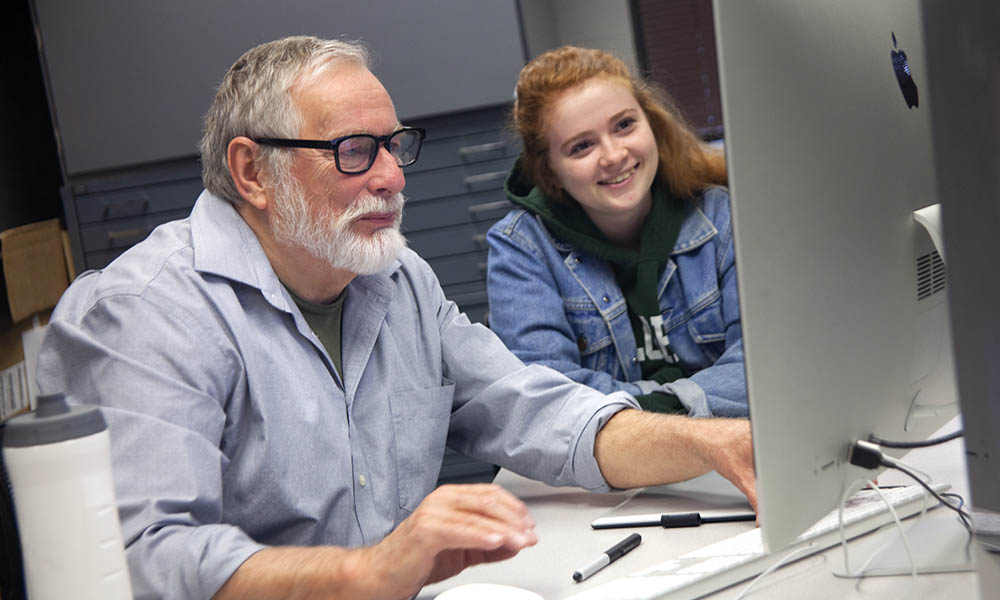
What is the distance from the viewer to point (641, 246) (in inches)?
75.5

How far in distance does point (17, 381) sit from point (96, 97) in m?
0.80

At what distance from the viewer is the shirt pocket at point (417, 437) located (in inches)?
53.1

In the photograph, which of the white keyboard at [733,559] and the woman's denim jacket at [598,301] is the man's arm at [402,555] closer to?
the white keyboard at [733,559]

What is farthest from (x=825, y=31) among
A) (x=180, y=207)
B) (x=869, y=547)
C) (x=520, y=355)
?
(x=180, y=207)

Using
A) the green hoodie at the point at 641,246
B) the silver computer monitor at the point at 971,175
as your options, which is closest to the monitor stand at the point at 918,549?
the silver computer monitor at the point at 971,175

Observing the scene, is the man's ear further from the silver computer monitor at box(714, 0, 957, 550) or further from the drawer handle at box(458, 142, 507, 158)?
the drawer handle at box(458, 142, 507, 158)

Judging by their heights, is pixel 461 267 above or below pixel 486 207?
below

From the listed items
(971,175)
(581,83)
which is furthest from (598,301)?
(971,175)

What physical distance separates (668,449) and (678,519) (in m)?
0.14

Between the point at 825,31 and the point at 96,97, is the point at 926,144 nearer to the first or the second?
the point at 825,31

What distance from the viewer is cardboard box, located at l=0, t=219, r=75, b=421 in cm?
249

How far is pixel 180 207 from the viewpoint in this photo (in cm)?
278

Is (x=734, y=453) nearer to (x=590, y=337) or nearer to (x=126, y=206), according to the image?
(x=590, y=337)

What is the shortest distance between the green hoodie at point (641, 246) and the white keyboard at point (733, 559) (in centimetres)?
76
